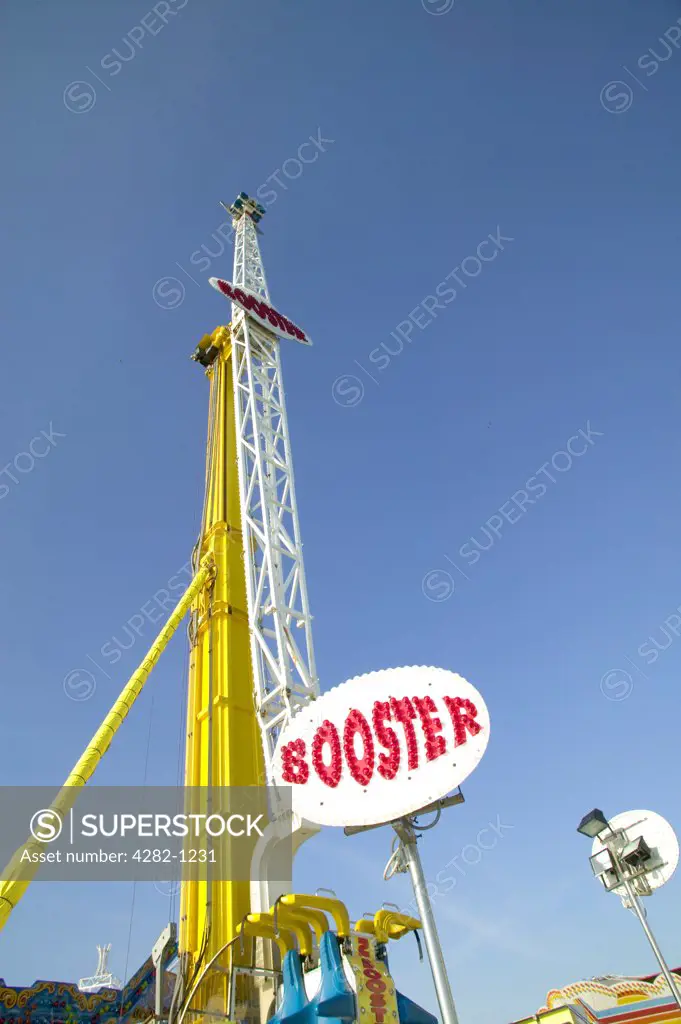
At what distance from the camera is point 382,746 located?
14.3m

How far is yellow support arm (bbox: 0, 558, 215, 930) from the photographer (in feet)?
55.7

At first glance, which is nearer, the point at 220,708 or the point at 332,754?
the point at 332,754

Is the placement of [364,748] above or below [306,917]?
above

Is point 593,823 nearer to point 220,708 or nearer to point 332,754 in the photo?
point 332,754

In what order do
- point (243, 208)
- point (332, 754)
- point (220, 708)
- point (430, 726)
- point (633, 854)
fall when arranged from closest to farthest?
1. point (633, 854)
2. point (430, 726)
3. point (332, 754)
4. point (220, 708)
5. point (243, 208)

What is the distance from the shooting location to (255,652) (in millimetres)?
23297

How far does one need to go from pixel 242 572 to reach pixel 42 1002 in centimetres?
1533

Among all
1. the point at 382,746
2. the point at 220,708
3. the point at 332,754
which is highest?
the point at 220,708

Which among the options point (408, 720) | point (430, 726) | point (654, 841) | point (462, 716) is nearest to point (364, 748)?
point (408, 720)

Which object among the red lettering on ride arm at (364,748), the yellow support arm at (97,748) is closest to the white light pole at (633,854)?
the red lettering on ride arm at (364,748)

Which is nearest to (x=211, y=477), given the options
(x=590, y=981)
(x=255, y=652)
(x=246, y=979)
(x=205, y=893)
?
(x=255, y=652)

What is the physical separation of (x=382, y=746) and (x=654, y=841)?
567 centimetres

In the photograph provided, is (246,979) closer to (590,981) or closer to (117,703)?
(117,703)

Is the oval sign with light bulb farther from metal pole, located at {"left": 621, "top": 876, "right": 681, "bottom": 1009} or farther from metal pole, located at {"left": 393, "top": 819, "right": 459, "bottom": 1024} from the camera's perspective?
metal pole, located at {"left": 621, "top": 876, "right": 681, "bottom": 1009}
